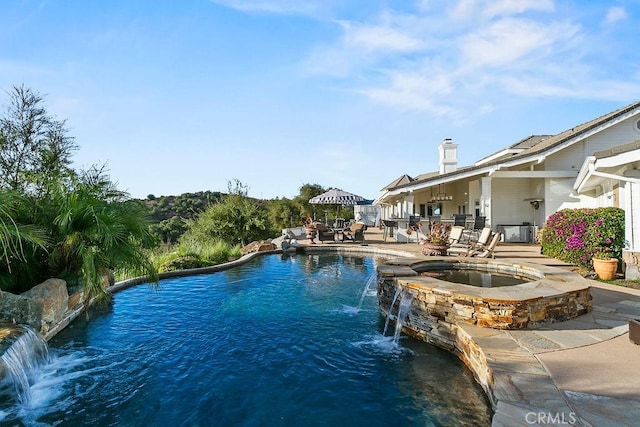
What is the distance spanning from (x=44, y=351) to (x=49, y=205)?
209cm

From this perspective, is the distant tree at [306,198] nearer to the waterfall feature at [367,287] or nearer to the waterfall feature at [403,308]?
the waterfall feature at [367,287]

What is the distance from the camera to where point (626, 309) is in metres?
5.60

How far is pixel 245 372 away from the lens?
4.44 metres

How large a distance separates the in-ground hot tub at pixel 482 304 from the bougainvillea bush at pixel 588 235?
124 inches

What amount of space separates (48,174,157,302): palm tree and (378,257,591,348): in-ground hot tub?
434 cm

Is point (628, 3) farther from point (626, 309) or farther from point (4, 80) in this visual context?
point (4, 80)

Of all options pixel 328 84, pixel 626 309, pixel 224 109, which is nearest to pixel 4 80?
pixel 224 109

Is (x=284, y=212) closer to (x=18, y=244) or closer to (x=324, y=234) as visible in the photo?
(x=324, y=234)

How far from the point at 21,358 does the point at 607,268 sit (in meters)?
10.7

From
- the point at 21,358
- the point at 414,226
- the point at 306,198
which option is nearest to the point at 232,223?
the point at 414,226

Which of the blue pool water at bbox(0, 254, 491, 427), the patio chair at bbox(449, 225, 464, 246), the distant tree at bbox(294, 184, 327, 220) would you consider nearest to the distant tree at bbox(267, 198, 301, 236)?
the distant tree at bbox(294, 184, 327, 220)

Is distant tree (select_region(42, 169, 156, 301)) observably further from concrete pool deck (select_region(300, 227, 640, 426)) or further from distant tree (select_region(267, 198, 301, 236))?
distant tree (select_region(267, 198, 301, 236))

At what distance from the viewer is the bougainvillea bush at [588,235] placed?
27.8 feet

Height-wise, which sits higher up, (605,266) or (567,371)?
(605,266)
